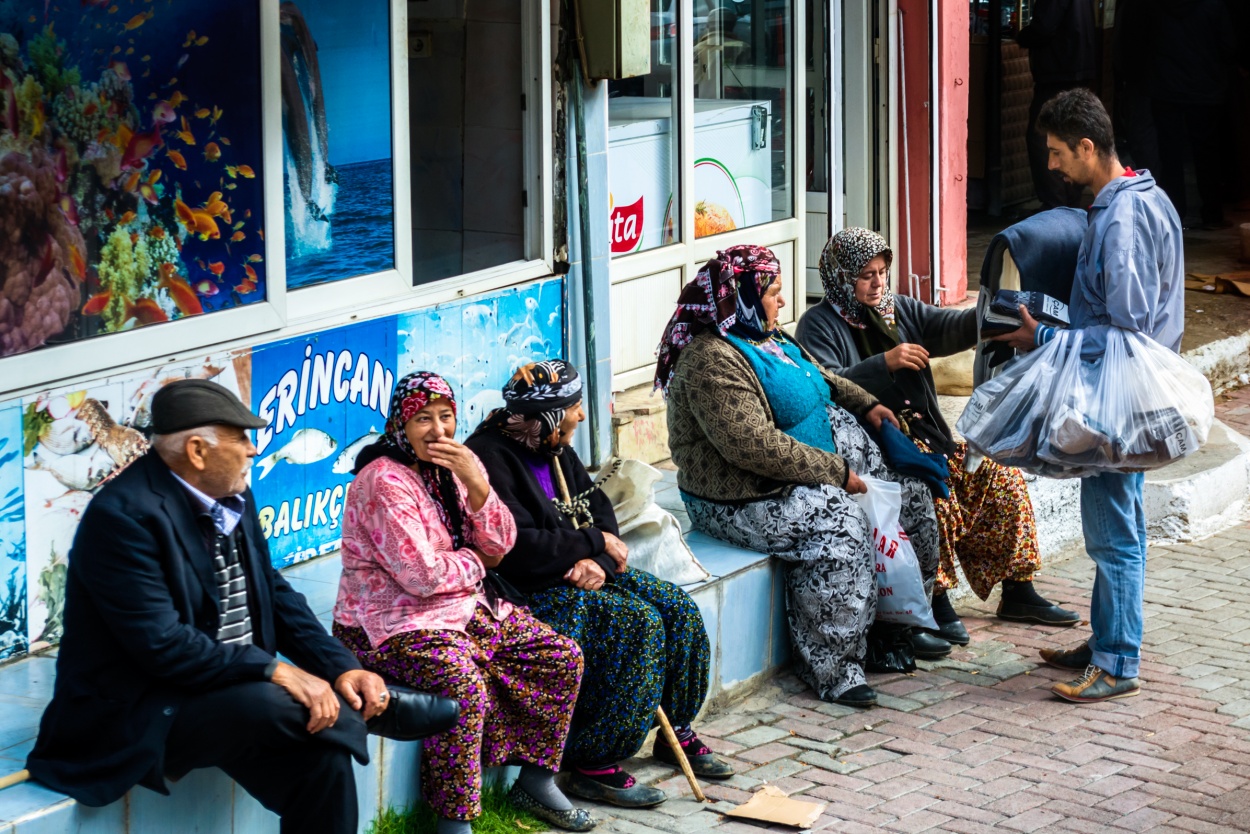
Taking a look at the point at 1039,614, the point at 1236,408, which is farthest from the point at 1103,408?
the point at 1236,408

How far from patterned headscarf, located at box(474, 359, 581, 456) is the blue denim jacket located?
1.72 metres

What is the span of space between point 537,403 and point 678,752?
1126 millimetres

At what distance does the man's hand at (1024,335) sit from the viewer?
548cm

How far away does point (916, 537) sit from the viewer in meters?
6.01

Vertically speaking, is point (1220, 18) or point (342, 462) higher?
point (1220, 18)

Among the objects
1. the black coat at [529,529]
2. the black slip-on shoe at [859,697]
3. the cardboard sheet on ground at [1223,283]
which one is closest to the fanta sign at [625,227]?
the black slip-on shoe at [859,697]

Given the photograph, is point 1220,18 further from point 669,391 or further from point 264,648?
point 264,648

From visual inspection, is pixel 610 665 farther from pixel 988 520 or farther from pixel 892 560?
pixel 988 520

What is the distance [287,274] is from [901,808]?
275 centimetres

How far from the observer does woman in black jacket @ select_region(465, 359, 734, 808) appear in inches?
186

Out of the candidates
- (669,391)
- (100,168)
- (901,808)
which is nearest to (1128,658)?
(901,808)

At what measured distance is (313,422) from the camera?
5594mm

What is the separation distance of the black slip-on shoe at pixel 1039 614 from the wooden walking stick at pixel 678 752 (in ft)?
6.62

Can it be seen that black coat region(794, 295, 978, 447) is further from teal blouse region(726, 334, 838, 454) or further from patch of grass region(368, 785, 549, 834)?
patch of grass region(368, 785, 549, 834)
